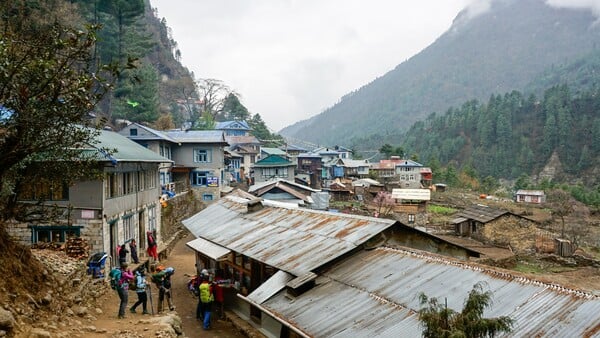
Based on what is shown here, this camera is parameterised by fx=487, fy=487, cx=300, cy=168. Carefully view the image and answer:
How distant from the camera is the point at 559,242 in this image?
106 ft

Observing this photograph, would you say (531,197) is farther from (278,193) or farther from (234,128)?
(278,193)

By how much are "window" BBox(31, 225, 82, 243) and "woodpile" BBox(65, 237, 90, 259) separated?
4.53 feet

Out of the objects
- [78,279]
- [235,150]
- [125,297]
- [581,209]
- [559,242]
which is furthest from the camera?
[235,150]

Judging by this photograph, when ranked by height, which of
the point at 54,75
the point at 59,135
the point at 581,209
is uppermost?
the point at 54,75

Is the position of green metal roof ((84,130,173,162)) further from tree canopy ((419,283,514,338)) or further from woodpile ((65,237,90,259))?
tree canopy ((419,283,514,338))

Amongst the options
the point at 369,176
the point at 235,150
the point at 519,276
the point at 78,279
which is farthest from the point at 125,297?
the point at 369,176

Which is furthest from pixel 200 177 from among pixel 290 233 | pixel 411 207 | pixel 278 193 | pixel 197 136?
pixel 290 233

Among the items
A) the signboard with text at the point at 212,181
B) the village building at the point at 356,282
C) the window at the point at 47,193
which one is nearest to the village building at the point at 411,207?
the signboard with text at the point at 212,181

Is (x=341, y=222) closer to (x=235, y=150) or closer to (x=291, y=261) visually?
(x=291, y=261)

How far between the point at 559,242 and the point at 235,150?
135 feet

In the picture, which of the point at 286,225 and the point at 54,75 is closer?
the point at 54,75

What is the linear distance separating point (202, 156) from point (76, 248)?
88.8ft

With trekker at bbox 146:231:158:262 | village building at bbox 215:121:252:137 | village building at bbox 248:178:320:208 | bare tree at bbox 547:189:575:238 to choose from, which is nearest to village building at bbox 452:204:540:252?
village building at bbox 248:178:320:208

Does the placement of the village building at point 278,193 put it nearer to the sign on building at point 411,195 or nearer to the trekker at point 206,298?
the sign on building at point 411,195
